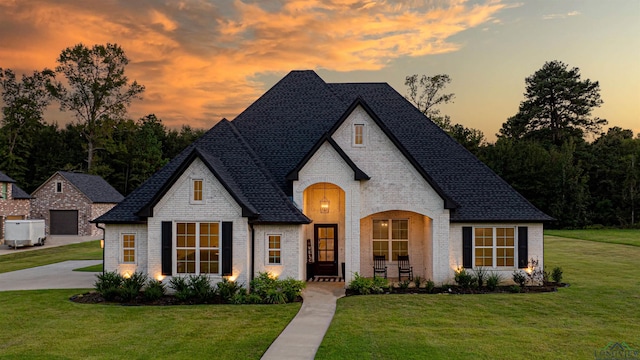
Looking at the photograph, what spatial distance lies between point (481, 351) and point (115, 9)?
25.4m

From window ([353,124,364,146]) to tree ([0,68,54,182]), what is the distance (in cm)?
6034

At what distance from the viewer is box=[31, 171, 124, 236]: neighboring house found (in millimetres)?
45625

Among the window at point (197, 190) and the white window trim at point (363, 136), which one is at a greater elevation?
the white window trim at point (363, 136)

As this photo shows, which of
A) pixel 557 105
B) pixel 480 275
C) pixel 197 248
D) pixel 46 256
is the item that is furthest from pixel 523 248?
pixel 557 105

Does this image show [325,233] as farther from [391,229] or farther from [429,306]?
[429,306]

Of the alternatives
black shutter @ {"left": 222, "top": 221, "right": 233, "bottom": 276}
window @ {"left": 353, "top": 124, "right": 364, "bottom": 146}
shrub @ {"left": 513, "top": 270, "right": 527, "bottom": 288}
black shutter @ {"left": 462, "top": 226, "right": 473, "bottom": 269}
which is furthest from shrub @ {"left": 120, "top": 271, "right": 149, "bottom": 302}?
shrub @ {"left": 513, "top": 270, "right": 527, "bottom": 288}

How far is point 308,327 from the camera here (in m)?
11.9

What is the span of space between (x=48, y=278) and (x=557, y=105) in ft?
250

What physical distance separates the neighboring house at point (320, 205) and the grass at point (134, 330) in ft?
8.29

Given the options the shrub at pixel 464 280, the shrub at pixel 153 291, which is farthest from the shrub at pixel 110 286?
the shrub at pixel 464 280

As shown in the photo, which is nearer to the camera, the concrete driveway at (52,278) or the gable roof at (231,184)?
the gable roof at (231,184)

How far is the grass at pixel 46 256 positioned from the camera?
2569 centimetres

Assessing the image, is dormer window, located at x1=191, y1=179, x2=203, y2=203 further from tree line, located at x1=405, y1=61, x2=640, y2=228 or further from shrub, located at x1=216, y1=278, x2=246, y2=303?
tree line, located at x1=405, y1=61, x2=640, y2=228

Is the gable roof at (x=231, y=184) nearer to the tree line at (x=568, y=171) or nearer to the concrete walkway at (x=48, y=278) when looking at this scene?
the concrete walkway at (x=48, y=278)
